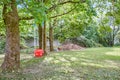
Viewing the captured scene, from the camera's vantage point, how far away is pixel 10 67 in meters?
8.34

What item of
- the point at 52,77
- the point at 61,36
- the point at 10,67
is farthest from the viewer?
the point at 61,36

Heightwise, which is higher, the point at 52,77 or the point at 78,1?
the point at 78,1

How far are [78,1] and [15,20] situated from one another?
304 centimetres

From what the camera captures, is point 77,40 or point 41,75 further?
point 77,40

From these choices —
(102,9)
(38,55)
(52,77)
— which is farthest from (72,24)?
(52,77)

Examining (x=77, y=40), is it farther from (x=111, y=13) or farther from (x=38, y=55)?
(x=111, y=13)

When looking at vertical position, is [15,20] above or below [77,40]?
above

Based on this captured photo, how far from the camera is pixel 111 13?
9.73 metres

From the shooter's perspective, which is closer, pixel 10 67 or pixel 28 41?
pixel 10 67

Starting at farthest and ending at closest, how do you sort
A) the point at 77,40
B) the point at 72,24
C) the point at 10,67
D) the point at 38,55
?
the point at 77,40 → the point at 72,24 → the point at 38,55 → the point at 10,67

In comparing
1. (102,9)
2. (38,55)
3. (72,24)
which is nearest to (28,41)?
(72,24)

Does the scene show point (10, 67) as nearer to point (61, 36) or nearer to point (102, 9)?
point (102, 9)

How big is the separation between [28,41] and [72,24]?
10.4 metres

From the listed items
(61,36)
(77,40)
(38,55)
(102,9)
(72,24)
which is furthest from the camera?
(77,40)
